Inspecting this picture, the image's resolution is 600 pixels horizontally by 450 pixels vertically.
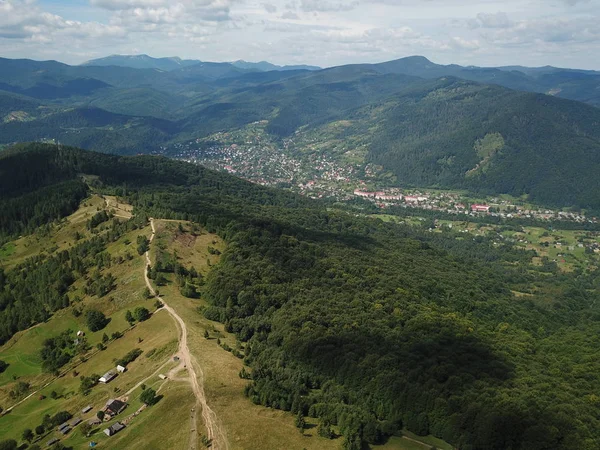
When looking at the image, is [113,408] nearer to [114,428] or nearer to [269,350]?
[114,428]

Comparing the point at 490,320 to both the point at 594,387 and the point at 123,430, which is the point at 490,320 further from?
the point at 123,430

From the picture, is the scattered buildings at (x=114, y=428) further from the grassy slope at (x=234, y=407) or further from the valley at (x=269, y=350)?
the grassy slope at (x=234, y=407)

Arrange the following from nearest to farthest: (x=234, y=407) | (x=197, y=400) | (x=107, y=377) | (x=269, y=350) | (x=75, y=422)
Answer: (x=234, y=407) → (x=197, y=400) → (x=75, y=422) → (x=107, y=377) → (x=269, y=350)

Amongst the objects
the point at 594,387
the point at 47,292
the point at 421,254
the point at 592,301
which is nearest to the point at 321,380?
the point at 594,387

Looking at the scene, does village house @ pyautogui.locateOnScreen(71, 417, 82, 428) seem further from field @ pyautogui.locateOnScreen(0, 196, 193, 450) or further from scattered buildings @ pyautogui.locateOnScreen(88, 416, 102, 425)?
→ scattered buildings @ pyautogui.locateOnScreen(88, 416, 102, 425)

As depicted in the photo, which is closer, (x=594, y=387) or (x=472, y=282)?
(x=594, y=387)

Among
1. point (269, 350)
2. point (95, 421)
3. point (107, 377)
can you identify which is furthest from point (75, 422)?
point (269, 350)
